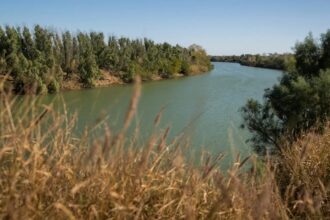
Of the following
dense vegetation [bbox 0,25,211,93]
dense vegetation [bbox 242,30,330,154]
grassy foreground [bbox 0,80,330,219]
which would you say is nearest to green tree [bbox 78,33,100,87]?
dense vegetation [bbox 0,25,211,93]

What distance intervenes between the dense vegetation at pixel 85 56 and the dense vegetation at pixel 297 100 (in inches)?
479

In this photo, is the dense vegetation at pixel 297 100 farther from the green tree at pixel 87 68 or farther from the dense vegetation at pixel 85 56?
the green tree at pixel 87 68

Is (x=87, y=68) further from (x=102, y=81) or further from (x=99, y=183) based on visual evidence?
(x=99, y=183)

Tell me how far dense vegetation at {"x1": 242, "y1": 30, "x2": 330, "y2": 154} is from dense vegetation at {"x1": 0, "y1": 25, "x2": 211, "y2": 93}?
1217 centimetres

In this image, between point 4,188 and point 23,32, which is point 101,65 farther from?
point 4,188

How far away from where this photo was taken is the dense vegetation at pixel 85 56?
3361 centimetres

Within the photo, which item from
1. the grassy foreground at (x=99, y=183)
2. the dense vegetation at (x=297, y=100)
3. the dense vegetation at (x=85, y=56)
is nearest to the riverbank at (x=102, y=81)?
the dense vegetation at (x=85, y=56)

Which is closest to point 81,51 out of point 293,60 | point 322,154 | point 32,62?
point 32,62

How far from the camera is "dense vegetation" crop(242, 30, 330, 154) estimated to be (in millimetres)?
14172

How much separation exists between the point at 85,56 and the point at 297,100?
3203cm

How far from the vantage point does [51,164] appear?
1.91m

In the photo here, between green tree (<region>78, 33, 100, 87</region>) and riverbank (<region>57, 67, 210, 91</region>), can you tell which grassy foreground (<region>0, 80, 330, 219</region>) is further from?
green tree (<region>78, 33, 100, 87</region>)

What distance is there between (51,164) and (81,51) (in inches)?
1721

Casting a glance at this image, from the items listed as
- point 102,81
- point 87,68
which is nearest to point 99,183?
point 87,68
